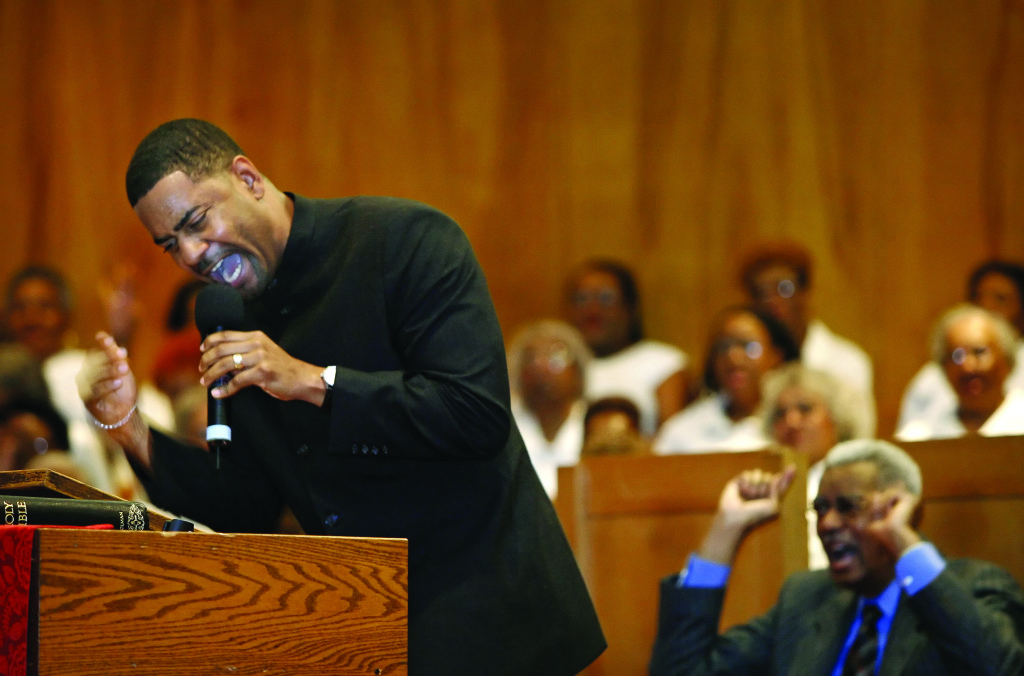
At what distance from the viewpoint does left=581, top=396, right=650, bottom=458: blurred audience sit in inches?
156

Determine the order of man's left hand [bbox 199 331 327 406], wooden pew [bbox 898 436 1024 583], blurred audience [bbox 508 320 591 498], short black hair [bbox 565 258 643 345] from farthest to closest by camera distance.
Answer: short black hair [bbox 565 258 643 345], blurred audience [bbox 508 320 591 498], wooden pew [bbox 898 436 1024 583], man's left hand [bbox 199 331 327 406]

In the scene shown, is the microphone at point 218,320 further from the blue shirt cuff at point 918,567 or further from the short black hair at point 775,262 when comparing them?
the short black hair at point 775,262

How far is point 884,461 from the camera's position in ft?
9.27

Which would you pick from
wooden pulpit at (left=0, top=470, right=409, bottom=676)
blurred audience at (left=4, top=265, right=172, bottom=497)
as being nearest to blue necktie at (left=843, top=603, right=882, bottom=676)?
wooden pulpit at (left=0, top=470, right=409, bottom=676)

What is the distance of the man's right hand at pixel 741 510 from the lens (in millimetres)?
2859

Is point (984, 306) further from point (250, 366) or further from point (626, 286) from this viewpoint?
point (250, 366)

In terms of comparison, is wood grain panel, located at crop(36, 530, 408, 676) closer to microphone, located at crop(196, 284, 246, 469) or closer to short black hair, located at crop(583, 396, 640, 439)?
microphone, located at crop(196, 284, 246, 469)

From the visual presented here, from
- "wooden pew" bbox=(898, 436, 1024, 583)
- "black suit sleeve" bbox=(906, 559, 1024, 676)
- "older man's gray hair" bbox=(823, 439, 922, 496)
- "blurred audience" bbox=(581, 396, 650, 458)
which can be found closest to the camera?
"black suit sleeve" bbox=(906, 559, 1024, 676)

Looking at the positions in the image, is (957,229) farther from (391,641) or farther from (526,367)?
(391,641)

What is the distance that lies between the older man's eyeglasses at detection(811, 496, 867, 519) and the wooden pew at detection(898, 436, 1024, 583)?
40cm

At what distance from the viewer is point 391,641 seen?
1.52 metres

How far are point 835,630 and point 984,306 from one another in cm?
232

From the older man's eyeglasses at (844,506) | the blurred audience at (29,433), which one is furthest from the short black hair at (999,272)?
the blurred audience at (29,433)

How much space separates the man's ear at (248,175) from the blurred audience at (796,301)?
10.6 ft
